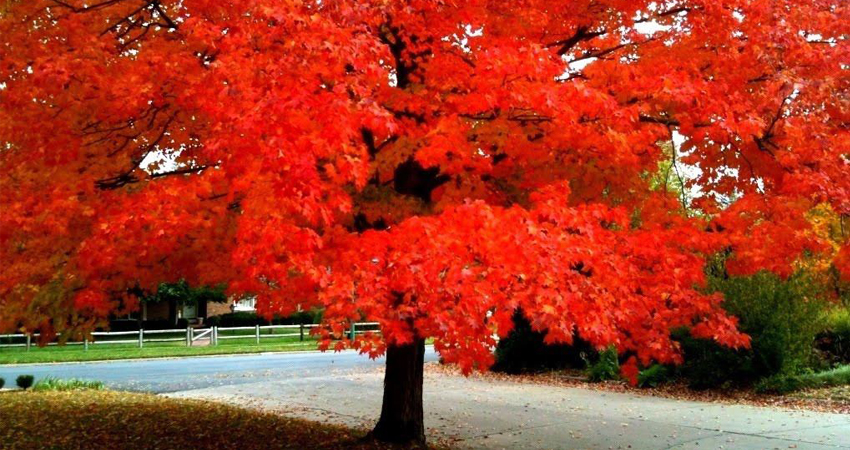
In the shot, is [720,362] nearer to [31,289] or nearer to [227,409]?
[227,409]

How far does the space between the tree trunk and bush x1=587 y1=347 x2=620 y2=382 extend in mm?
9662

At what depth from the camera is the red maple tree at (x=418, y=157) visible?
565 centimetres

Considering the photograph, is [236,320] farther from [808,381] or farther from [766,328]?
[808,381]

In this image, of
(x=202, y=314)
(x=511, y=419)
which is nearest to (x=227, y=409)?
(x=511, y=419)

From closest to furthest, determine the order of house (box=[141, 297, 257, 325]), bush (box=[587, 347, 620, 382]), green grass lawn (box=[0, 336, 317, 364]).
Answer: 1. bush (box=[587, 347, 620, 382])
2. green grass lawn (box=[0, 336, 317, 364])
3. house (box=[141, 297, 257, 325])

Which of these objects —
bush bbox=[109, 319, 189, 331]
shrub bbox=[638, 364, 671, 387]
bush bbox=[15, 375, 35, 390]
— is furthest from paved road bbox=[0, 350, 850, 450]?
bush bbox=[109, 319, 189, 331]

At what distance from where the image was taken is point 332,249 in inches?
260

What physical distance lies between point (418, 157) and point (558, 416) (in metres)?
7.72

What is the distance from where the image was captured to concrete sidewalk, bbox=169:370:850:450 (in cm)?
1044

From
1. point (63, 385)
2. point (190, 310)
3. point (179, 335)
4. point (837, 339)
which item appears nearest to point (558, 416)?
point (837, 339)

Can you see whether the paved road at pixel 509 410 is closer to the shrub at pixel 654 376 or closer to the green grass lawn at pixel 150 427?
the shrub at pixel 654 376

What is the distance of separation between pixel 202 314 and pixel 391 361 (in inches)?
1520

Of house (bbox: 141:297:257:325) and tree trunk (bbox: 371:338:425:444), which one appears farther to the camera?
house (bbox: 141:297:257:325)

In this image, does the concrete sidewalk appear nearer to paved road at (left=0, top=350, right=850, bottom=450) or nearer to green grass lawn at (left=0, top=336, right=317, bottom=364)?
paved road at (left=0, top=350, right=850, bottom=450)
